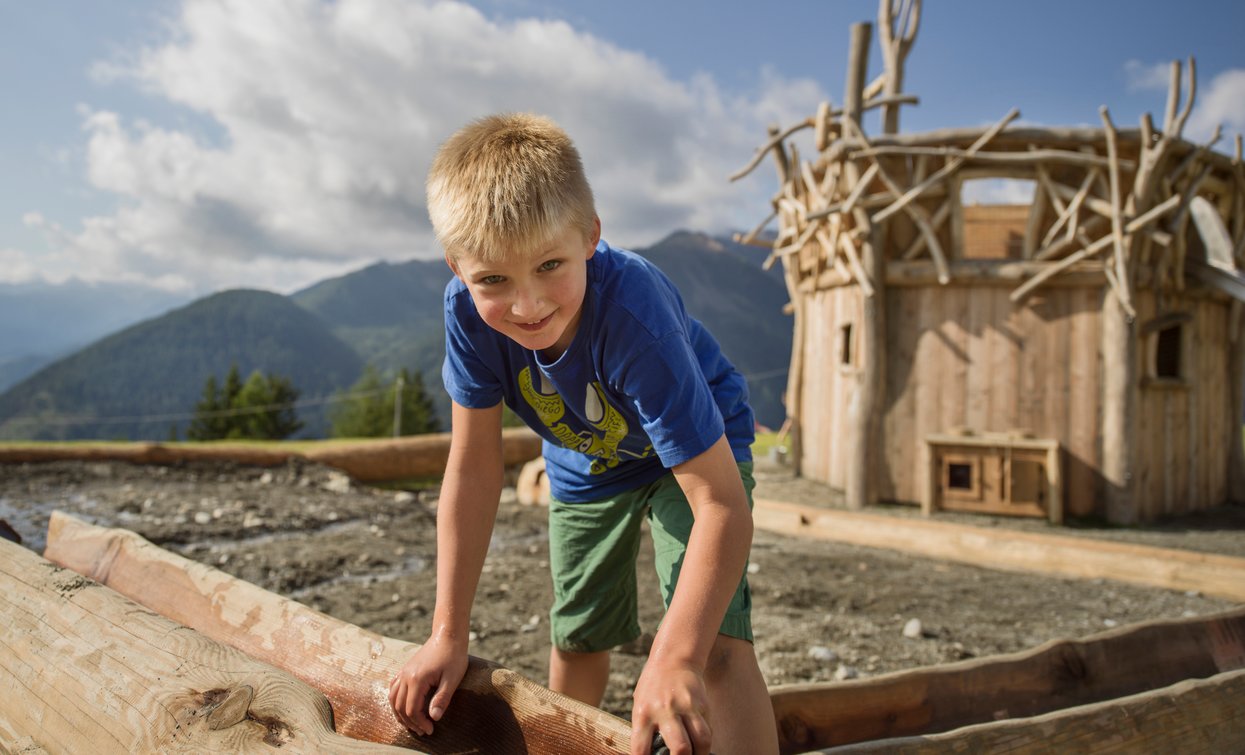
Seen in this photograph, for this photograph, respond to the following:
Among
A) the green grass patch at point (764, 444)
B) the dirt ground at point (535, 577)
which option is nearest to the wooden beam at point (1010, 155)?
the dirt ground at point (535, 577)

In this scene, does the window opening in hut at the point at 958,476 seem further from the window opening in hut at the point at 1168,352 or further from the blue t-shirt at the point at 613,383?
the blue t-shirt at the point at 613,383

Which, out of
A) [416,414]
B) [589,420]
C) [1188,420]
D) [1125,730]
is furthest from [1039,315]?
[416,414]

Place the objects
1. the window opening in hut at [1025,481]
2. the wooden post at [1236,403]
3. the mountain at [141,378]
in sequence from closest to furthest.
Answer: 1. the window opening in hut at [1025,481]
2. the wooden post at [1236,403]
3. the mountain at [141,378]

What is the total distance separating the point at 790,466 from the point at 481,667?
965cm

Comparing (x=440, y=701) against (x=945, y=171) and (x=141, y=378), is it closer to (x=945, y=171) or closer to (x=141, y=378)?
(x=945, y=171)

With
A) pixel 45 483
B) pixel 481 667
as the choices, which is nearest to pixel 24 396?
pixel 45 483

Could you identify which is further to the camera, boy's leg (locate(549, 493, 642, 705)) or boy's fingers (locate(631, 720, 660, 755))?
boy's leg (locate(549, 493, 642, 705))

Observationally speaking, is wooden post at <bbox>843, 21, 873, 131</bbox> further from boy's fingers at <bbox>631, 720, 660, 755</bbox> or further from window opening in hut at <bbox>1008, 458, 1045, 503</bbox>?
boy's fingers at <bbox>631, 720, 660, 755</bbox>

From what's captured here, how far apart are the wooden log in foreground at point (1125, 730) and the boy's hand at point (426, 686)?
2.76 ft

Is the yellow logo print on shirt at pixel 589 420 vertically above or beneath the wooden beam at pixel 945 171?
beneath

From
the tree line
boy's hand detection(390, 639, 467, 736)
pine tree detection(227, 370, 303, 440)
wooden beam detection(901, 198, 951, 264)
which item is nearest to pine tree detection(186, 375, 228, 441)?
the tree line

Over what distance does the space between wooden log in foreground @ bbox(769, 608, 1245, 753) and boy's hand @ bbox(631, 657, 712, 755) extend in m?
0.91

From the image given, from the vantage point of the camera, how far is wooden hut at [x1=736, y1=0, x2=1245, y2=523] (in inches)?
296

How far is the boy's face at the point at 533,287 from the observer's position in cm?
154
